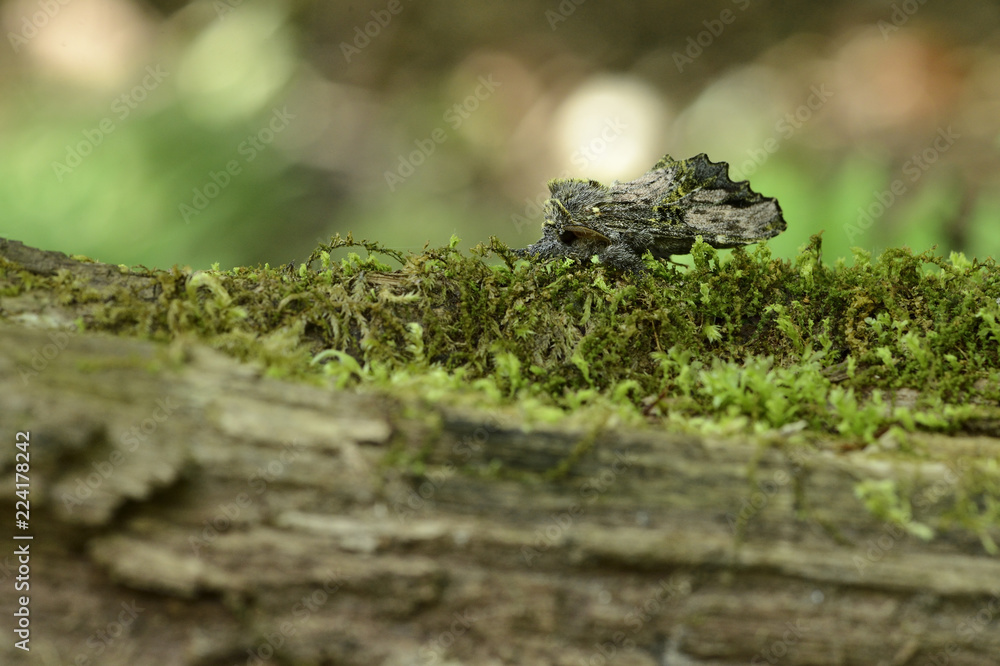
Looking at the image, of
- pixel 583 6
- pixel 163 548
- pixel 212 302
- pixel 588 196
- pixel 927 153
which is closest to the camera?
pixel 163 548

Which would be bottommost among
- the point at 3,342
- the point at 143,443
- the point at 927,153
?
the point at 143,443

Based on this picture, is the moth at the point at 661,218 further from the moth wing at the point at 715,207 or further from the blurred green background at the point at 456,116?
the blurred green background at the point at 456,116

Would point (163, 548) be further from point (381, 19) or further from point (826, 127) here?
point (381, 19)

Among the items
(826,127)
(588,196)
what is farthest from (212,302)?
(826,127)

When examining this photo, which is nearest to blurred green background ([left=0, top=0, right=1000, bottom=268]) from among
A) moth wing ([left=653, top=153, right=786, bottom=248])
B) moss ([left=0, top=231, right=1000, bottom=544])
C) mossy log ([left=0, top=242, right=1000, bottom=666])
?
moth wing ([left=653, top=153, right=786, bottom=248])

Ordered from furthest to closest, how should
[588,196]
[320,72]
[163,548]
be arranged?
[320,72], [588,196], [163,548]

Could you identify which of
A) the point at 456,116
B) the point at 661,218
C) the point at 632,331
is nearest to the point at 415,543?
the point at 632,331

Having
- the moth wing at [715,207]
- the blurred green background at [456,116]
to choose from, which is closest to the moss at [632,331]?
the moth wing at [715,207]

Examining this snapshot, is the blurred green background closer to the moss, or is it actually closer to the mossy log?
the moss
